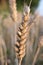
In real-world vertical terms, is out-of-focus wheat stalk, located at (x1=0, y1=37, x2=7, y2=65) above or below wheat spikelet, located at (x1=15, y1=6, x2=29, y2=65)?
below

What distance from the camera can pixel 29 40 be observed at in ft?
3.19

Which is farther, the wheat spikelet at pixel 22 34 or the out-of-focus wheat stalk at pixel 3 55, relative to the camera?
the out-of-focus wheat stalk at pixel 3 55

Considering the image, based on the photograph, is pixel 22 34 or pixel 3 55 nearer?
pixel 22 34

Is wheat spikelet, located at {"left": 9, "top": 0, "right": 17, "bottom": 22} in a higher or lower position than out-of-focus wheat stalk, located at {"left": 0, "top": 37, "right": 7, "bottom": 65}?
higher

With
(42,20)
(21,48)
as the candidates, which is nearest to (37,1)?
(42,20)

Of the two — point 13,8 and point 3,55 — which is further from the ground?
point 13,8

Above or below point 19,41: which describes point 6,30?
below

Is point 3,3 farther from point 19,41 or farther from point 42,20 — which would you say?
point 19,41

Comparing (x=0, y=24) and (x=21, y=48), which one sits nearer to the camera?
→ (x=21, y=48)

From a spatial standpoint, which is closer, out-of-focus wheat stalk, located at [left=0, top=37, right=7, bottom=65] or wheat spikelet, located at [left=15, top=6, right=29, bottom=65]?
wheat spikelet, located at [left=15, top=6, right=29, bottom=65]

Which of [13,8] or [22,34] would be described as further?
[13,8]

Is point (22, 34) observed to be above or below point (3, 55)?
above

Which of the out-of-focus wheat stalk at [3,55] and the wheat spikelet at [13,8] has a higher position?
the wheat spikelet at [13,8]

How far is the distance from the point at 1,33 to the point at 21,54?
539mm
